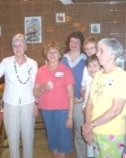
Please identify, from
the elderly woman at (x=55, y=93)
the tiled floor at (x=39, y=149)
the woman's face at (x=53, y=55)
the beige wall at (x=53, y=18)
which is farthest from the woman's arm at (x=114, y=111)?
the beige wall at (x=53, y=18)

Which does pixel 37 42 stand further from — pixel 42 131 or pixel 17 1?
pixel 42 131

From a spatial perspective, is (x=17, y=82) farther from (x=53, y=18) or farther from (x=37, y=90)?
(x=53, y=18)

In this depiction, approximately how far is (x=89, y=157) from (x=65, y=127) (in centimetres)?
32

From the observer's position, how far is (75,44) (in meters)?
2.74

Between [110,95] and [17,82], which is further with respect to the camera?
[17,82]

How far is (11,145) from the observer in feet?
8.46

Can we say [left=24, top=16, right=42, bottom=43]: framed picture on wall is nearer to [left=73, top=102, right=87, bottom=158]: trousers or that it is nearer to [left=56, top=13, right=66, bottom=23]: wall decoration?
[left=56, top=13, right=66, bottom=23]: wall decoration

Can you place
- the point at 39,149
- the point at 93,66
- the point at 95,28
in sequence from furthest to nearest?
the point at 95,28 → the point at 39,149 → the point at 93,66

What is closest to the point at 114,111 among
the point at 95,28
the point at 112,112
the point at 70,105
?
the point at 112,112

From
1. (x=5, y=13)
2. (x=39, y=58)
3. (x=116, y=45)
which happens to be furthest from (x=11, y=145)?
(x=5, y=13)

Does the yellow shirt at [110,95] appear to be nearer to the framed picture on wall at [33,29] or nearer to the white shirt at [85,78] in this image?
the white shirt at [85,78]

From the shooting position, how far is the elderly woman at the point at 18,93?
8.11 feet

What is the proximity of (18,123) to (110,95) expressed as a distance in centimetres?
104

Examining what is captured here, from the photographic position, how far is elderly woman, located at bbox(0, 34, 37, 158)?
2471mm
